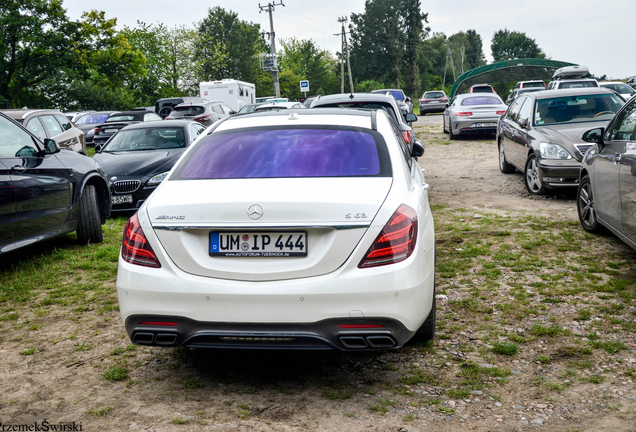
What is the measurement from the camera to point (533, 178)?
30.9ft

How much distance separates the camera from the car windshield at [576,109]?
9.66 m

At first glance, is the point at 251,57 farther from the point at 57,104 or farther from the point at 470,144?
the point at 470,144

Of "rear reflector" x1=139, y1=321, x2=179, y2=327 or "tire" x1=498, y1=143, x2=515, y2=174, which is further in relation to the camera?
"tire" x1=498, y1=143, x2=515, y2=174

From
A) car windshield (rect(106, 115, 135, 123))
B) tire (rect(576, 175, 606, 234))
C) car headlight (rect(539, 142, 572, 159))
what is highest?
car windshield (rect(106, 115, 135, 123))

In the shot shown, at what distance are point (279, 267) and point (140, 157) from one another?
7387 mm

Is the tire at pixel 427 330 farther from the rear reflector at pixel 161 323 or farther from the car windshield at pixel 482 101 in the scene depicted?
the car windshield at pixel 482 101

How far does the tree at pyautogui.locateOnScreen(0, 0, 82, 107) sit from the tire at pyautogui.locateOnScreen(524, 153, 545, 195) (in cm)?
3625

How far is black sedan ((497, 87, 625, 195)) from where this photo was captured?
344 inches

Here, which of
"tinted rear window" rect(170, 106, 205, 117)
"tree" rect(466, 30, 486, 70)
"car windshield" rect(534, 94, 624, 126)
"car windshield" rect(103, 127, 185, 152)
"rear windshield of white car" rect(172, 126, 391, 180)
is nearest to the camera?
"rear windshield of white car" rect(172, 126, 391, 180)

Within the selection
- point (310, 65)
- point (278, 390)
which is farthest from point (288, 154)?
point (310, 65)

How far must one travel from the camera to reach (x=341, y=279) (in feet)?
10.0

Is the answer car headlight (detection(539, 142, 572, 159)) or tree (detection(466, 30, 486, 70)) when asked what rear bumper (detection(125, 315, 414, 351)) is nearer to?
car headlight (detection(539, 142, 572, 159))

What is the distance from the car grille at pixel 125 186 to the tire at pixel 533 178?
5973mm

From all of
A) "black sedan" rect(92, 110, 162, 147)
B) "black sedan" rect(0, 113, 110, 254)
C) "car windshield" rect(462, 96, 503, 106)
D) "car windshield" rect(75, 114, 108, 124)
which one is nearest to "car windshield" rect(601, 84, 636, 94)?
"car windshield" rect(462, 96, 503, 106)
